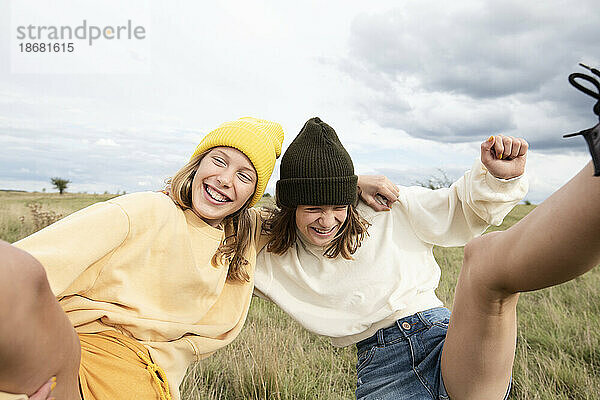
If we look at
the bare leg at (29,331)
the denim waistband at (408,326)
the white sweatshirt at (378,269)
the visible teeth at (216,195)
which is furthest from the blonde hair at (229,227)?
the bare leg at (29,331)

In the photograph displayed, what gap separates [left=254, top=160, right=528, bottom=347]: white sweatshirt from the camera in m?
2.39

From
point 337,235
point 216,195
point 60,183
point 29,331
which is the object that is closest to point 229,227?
point 216,195

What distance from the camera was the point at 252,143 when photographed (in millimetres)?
2369

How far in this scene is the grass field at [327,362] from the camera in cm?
279

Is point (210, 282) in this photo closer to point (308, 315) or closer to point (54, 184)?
point (308, 315)

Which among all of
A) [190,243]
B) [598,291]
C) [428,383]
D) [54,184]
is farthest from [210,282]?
[54,184]

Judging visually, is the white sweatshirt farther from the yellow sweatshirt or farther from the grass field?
the grass field

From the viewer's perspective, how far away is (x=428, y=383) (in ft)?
6.95

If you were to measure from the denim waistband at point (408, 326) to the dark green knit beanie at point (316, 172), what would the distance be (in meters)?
0.61

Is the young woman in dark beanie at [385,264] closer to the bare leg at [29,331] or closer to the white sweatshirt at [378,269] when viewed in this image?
the white sweatshirt at [378,269]

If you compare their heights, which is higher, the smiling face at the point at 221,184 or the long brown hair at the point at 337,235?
the smiling face at the point at 221,184

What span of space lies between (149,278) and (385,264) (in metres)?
1.10

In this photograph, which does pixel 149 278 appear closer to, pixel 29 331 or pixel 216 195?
pixel 216 195

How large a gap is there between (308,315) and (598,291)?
366 cm
